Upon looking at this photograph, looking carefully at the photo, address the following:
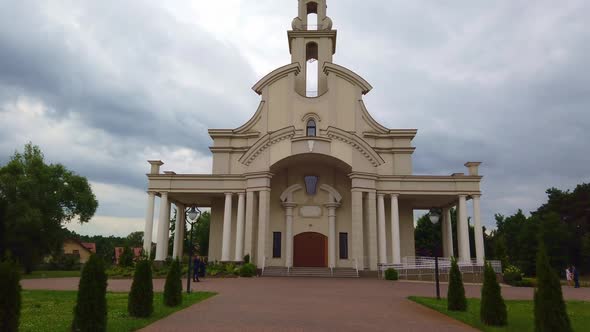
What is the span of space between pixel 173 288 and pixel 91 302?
473 centimetres

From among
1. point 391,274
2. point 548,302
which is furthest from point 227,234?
point 548,302

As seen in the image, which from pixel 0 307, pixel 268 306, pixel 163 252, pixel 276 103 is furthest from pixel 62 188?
pixel 0 307

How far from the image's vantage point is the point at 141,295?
33.3 ft

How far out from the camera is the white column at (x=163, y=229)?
30.6 m

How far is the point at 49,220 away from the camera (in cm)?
3356

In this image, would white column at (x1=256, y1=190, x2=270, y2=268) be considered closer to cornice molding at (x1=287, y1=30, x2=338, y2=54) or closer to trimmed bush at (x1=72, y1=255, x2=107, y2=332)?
cornice molding at (x1=287, y1=30, x2=338, y2=54)

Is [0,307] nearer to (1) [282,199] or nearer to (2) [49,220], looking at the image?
(1) [282,199]

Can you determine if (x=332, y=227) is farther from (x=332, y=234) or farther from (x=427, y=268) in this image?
(x=427, y=268)

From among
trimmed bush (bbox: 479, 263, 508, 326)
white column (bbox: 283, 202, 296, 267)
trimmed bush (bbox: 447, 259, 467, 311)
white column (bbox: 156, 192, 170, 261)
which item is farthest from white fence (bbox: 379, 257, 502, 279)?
trimmed bush (bbox: 479, 263, 508, 326)

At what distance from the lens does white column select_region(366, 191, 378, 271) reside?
28.3 m


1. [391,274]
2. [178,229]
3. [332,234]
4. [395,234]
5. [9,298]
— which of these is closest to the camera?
[9,298]

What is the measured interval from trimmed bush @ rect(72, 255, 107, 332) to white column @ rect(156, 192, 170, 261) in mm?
23595

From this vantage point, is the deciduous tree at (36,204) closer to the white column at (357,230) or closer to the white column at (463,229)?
the white column at (357,230)

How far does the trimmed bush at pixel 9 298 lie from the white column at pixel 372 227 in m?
23.9
